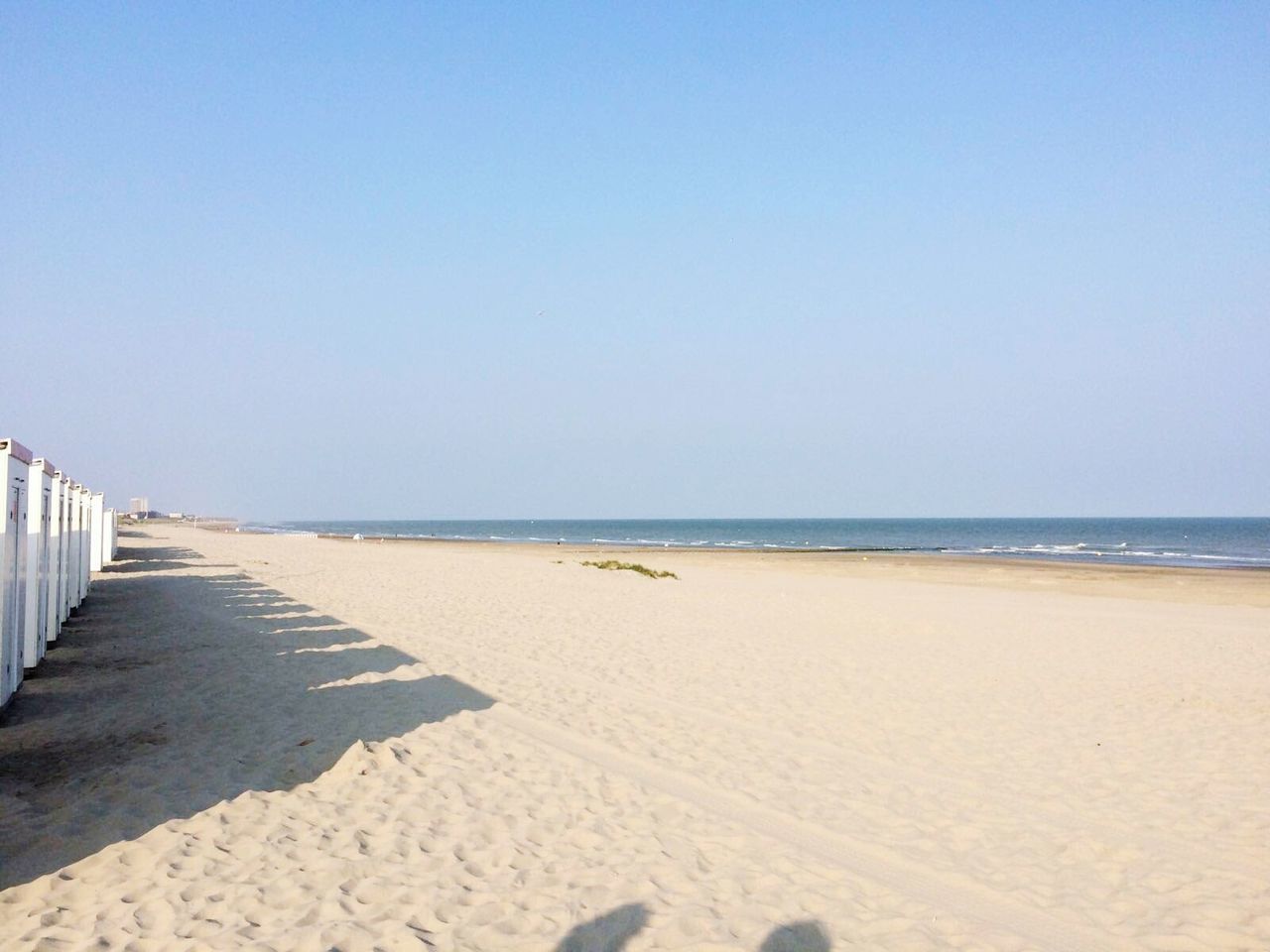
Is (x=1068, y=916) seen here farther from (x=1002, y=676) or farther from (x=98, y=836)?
(x=1002, y=676)

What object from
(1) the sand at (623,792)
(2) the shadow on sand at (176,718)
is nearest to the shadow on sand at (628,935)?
(1) the sand at (623,792)

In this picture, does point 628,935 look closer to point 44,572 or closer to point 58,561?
point 44,572

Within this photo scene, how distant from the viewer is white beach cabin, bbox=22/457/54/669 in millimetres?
8852

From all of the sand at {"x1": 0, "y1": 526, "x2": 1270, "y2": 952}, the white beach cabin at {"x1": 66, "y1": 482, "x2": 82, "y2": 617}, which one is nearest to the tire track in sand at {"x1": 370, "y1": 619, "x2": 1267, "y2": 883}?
the sand at {"x1": 0, "y1": 526, "x2": 1270, "y2": 952}

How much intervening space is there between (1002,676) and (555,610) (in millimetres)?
8151

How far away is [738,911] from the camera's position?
4594 millimetres

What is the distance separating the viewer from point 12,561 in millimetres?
7902

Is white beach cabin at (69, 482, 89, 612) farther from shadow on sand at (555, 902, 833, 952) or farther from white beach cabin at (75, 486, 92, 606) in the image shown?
shadow on sand at (555, 902, 833, 952)

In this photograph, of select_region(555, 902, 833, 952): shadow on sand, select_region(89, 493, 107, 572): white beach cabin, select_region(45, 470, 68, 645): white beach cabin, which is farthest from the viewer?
select_region(89, 493, 107, 572): white beach cabin

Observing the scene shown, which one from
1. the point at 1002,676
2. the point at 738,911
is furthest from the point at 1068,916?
the point at 1002,676

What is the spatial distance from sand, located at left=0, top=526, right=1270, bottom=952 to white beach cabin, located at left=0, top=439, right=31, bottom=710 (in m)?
0.48

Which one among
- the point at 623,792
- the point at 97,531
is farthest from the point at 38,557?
the point at 97,531

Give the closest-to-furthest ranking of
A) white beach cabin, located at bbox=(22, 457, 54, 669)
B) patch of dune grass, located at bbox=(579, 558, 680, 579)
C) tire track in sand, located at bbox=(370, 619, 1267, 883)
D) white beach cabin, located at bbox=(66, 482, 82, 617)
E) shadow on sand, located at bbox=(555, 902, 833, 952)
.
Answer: shadow on sand, located at bbox=(555, 902, 833, 952), tire track in sand, located at bbox=(370, 619, 1267, 883), white beach cabin, located at bbox=(22, 457, 54, 669), white beach cabin, located at bbox=(66, 482, 82, 617), patch of dune grass, located at bbox=(579, 558, 680, 579)

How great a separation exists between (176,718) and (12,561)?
1977 mm
